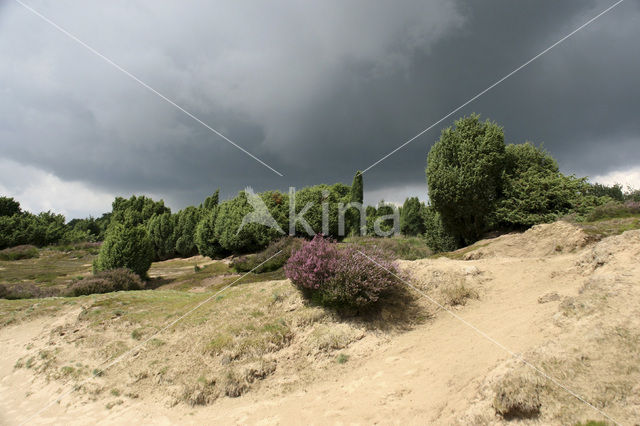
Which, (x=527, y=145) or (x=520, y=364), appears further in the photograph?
(x=527, y=145)

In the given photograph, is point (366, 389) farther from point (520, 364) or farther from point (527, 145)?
point (527, 145)

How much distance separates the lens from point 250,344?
20.9 ft

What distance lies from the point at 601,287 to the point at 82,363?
421 inches

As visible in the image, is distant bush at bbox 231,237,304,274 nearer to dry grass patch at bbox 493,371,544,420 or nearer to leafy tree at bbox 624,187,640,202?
dry grass patch at bbox 493,371,544,420

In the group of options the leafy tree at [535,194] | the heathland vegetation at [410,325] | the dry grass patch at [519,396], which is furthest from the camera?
the leafy tree at [535,194]

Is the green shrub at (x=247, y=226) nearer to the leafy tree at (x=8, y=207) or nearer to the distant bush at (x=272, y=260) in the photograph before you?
the distant bush at (x=272, y=260)

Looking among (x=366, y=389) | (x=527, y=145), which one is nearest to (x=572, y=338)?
(x=366, y=389)

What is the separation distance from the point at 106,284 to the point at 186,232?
1085 inches

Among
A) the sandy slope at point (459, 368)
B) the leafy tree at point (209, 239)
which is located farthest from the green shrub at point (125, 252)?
the sandy slope at point (459, 368)

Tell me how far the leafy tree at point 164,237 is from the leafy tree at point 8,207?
104ft

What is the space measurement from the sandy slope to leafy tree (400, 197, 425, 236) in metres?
43.1

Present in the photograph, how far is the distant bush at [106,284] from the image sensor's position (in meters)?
14.6

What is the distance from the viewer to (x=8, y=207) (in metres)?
53.5

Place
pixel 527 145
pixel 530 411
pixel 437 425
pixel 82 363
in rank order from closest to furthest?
pixel 530 411, pixel 437 425, pixel 82 363, pixel 527 145
